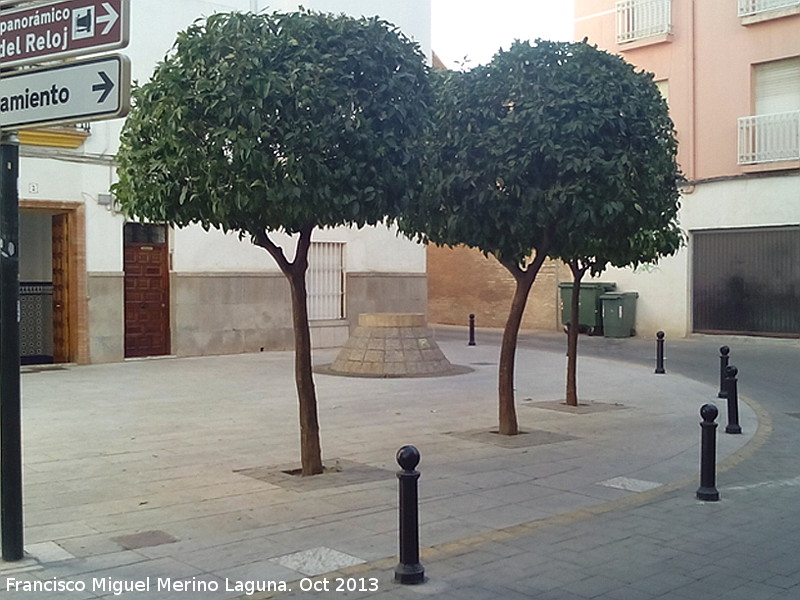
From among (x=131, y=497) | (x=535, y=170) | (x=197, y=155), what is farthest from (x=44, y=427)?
(x=535, y=170)

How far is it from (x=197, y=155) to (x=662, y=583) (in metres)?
4.72

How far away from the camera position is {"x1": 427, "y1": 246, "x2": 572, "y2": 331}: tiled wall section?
29406 mm

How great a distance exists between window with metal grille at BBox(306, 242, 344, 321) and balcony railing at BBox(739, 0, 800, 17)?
11786 mm

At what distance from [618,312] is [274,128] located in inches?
779

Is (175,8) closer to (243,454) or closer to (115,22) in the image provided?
(243,454)

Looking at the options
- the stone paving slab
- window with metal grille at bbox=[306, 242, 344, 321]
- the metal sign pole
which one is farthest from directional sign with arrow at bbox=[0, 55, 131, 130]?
window with metal grille at bbox=[306, 242, 344, 321]

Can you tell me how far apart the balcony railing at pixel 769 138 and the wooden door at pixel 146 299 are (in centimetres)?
1457

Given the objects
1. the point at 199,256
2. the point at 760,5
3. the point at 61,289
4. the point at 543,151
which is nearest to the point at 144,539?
the point at 543,151

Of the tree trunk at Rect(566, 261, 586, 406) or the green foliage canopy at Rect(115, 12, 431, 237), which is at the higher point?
the green foliage canopy at Rect(115, 12, 431, 237)

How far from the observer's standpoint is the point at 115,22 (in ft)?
17.8

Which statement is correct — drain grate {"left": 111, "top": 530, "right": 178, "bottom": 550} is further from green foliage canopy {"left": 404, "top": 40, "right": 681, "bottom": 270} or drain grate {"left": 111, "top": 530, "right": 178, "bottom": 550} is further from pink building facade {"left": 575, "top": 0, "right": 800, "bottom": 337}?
pink building facade {"left": 575, "top": 0, "right": 800, "bottom": 337}

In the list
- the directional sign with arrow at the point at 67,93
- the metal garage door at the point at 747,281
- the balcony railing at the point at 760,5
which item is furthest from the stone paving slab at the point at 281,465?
the balcony railing at the point at 760,5

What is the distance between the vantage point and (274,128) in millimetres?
7430

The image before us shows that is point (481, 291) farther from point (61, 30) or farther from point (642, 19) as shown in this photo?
point (61, 30)
